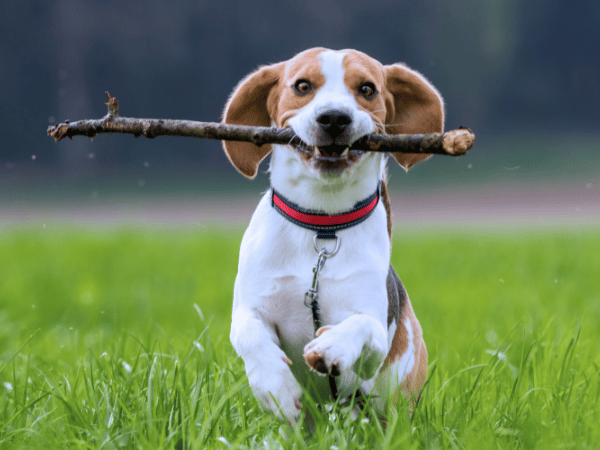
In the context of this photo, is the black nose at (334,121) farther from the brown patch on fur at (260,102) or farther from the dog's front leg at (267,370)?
the dog's front leg at (267,370)

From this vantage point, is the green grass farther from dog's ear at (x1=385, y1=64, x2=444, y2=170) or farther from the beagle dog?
dog's ear at (x1=385, y1=64, x2=444, y2=170)

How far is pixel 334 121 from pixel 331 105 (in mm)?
89

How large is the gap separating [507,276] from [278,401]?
5746mm

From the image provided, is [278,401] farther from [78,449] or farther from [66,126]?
[66,126]

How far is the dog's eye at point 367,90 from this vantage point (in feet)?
9.95

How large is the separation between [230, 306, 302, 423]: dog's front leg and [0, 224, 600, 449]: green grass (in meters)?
0.11

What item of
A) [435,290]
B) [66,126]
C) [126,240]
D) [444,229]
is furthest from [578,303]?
[444,229]

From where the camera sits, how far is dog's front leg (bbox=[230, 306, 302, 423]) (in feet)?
8.32

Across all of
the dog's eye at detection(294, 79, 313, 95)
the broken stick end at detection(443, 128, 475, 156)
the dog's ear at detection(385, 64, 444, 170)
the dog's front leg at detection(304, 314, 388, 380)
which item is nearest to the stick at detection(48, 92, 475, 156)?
the broken stick end at detection(443, 128, 475, 156)

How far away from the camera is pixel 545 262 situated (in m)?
8.44

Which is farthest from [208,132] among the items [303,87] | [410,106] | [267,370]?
[410,106]

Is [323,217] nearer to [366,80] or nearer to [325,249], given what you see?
[325,249]

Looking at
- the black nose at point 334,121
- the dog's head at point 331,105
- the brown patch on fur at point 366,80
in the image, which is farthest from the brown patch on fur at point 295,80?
the black nose at point 334,121

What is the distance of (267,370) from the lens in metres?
2.58
